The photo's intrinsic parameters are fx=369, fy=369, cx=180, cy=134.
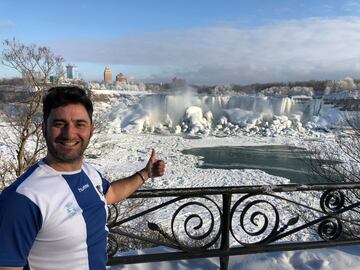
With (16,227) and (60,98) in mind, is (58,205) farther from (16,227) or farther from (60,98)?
(60,98)

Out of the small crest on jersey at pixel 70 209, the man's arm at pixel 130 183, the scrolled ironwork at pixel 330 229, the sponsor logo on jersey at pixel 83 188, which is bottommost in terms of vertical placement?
the scrolled ironwork at pixel 330 229

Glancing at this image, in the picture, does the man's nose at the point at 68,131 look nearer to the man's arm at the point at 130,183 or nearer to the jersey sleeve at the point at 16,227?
the jersey sleeve at the point at 16,227

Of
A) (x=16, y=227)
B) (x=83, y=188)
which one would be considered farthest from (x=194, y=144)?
(x=16, y=227)

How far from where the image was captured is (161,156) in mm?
26578

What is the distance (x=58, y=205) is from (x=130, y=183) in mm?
790

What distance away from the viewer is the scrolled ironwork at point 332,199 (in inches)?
125

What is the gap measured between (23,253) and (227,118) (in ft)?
174

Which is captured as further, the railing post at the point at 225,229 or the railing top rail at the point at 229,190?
the railing post at the point at 225,229

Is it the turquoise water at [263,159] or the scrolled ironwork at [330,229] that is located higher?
the scrolled ironwork at [330,229]

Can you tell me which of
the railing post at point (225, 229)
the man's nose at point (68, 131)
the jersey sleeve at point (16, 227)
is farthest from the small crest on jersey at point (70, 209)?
the railing post at point (225, 229)

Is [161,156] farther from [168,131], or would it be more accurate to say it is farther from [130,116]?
[130,116]

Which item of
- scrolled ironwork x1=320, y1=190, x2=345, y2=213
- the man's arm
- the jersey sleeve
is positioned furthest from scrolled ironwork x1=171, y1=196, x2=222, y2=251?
the jersey sleeve

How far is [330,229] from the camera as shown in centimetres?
334

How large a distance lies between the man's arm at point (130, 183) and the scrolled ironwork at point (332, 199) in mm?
1632
